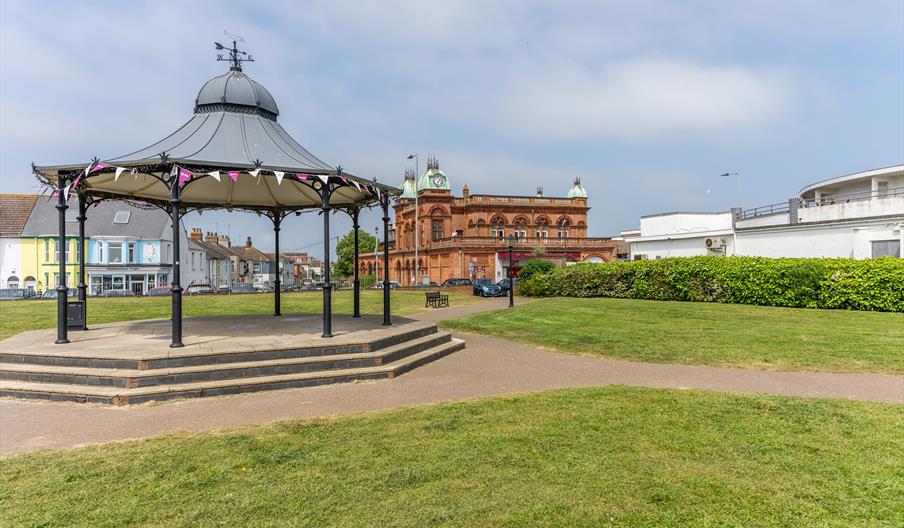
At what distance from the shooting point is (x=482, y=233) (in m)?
54.8

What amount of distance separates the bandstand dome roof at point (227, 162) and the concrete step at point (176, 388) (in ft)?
12.6

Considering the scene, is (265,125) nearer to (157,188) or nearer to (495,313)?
(157,188)

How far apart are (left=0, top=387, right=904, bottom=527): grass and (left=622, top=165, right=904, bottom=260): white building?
22.2 m

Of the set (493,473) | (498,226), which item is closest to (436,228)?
(498,226)

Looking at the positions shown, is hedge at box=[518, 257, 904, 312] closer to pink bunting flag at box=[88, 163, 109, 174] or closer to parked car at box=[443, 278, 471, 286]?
parked car at box=[443, 278, 471, 286]

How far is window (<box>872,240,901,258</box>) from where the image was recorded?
22969 millimetres

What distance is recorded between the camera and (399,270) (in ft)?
201

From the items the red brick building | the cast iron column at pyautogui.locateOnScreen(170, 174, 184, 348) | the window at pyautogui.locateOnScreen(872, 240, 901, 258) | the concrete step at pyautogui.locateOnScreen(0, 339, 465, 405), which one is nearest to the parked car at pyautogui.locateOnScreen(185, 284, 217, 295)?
the red brick building

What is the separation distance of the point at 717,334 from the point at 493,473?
11518mm

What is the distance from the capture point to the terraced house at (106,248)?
44.4m

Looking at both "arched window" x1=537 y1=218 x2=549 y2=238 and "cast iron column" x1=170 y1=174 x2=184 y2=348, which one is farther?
"arched window" x1=537 y1=218 x2=549 y2=238

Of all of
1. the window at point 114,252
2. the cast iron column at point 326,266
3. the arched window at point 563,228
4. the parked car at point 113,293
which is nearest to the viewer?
the cast iron column at point 326,266

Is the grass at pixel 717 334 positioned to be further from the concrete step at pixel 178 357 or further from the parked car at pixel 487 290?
the parked car at pixel 487 290

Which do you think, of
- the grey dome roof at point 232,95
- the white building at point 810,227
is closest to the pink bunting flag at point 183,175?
the grey dome roof at point 232,95
